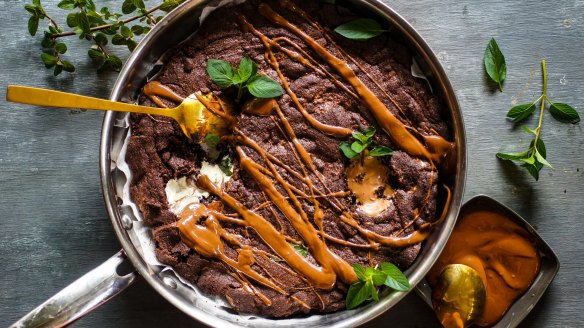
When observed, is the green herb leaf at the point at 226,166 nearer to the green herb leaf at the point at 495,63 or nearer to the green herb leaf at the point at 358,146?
the green herb leaf at the point at 358,146

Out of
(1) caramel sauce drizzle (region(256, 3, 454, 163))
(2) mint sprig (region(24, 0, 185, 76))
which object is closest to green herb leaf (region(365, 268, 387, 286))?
(1) caramel sauce drizzle (region(256, 3, 454, 163))

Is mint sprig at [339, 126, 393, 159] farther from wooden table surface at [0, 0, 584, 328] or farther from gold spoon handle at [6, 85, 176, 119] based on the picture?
gold spoon handle at [6, 85, 176, 119]

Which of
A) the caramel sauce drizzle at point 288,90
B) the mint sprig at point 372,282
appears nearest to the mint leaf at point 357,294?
the mint sprig at point 372,282

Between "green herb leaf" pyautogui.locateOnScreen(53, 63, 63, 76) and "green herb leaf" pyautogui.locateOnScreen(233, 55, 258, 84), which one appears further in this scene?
"green herb leaf" pyautogui.locateOnScreen(53, 63, 63, 76)

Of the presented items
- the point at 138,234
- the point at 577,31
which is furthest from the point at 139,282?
the point at 577,31

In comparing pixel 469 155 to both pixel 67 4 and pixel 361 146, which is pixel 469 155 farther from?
pixel 67 4

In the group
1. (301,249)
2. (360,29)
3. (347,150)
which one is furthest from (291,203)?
(360,29)
